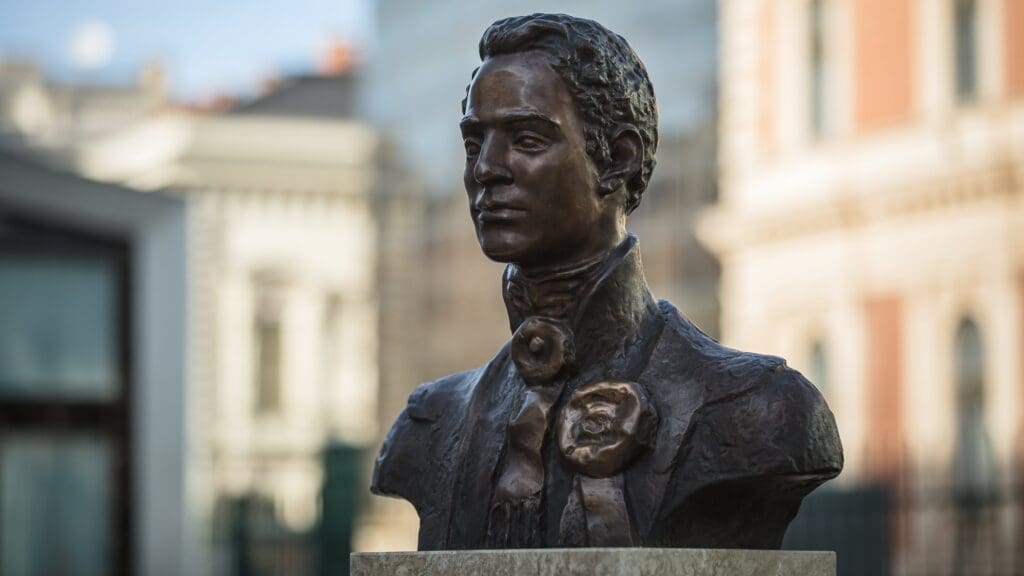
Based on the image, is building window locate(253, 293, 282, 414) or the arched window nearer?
the arched window

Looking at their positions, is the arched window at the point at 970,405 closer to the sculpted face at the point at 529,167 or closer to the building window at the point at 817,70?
the building window at the point at 817,70

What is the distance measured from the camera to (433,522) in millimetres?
5051

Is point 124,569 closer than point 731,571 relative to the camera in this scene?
No

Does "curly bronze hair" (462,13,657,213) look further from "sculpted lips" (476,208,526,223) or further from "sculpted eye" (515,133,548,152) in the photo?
"sculpted lips" (476,208,526,223)

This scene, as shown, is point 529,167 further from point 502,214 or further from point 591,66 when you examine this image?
point 591,66

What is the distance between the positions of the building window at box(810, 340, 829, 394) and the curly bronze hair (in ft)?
78.8

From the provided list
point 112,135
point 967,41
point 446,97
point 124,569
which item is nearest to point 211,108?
point 112,135

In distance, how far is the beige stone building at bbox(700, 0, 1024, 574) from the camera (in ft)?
83.2

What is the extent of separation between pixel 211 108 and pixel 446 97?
8465 mm

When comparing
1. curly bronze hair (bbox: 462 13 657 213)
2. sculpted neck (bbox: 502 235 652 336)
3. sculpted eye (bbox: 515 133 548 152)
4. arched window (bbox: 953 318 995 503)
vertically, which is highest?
curly bronze hair (bbox: 462 13 657 213)

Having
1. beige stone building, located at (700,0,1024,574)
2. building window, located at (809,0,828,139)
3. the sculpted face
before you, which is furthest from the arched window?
the sculpted face

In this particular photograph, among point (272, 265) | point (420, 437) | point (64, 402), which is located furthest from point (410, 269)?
point (420, 437)

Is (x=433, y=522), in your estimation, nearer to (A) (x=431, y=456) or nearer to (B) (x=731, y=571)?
(A) (x=431, y=456)

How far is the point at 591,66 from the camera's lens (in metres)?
4.85
